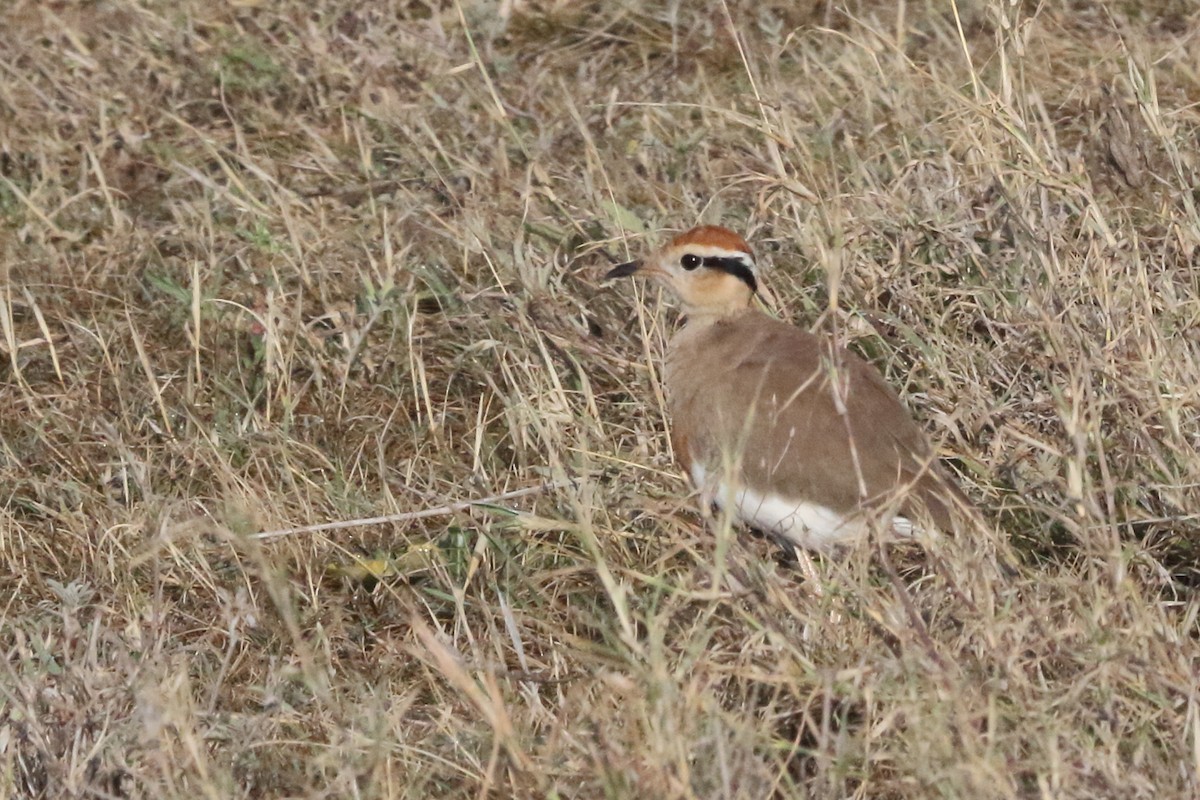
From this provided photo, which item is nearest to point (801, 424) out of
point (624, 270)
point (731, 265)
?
point (731, 265)

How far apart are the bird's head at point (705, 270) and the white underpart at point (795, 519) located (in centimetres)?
69

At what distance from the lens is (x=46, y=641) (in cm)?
416

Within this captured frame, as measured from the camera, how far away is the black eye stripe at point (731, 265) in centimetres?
488

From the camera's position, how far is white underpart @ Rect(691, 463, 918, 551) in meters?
4.13

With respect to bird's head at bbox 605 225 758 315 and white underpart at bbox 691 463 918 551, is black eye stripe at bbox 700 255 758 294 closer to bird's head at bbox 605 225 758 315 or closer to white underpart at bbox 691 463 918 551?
bird's head at bbox 605 225 758 315

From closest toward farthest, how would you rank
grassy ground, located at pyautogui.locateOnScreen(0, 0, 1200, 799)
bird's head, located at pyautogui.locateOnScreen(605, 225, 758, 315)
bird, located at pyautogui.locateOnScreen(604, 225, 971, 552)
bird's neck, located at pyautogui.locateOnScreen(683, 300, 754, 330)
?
grassy ground, located at pyautogui.locateOnScreen(0, 0, 1200, 799) → bird, located at pyautogui.locateOnScreen(604, 225, 971, 552) → bird's head, located at pyautogui.locateOnScreen(605, 225, 758, 315) → bird's neck, located at pyautogui.locateOnScreen(683, 300, 754, 330)

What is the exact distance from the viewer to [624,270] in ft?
16.6

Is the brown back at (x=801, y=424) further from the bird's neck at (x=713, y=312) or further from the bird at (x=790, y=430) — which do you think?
the bird's neck at (x=713, y=312)

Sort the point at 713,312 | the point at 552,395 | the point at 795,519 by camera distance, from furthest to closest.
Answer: the point at 713,312, the point at 552,395, the point at 795,519

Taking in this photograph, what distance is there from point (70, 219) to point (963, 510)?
339 cm

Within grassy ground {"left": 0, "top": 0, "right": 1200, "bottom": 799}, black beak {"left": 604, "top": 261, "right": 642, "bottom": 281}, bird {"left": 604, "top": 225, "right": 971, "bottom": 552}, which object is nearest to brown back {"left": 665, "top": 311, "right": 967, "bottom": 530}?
bird {"left": 604, "top": 225, "right": 971, "bottom": 552}

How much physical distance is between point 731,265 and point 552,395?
58 centimetres

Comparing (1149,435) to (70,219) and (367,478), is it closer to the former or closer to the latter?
(367,478)

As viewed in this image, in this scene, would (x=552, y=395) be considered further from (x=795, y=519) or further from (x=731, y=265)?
(x=795, y=519)
